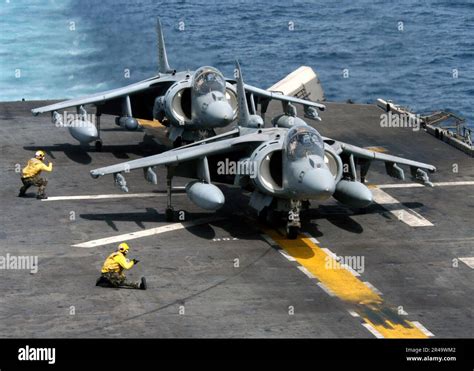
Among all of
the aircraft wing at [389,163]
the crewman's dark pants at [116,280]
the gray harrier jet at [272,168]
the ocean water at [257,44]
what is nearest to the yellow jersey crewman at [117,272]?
the crewman's dark pants at [116,280]

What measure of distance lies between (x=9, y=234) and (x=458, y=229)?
615 inches

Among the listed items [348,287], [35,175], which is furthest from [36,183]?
[348,287]

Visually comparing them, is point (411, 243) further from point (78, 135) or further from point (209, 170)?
point (78, 135)

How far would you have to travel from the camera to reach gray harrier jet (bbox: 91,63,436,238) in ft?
136

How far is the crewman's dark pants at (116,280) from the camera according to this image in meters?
37.5

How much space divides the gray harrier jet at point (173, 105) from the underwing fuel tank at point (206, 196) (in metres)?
7.58

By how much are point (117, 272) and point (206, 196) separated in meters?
6.29

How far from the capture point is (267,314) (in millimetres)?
35812

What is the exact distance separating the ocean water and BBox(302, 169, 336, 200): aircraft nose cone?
116ft

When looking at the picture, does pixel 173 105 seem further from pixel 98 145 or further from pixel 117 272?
pixel 117 272

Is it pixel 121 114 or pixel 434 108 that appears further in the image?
pixel 434 108

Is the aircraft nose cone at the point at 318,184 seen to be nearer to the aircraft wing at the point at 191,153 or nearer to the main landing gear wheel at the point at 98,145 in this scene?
the aircraft wing at the point at 191,153

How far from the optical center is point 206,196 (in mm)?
42812
